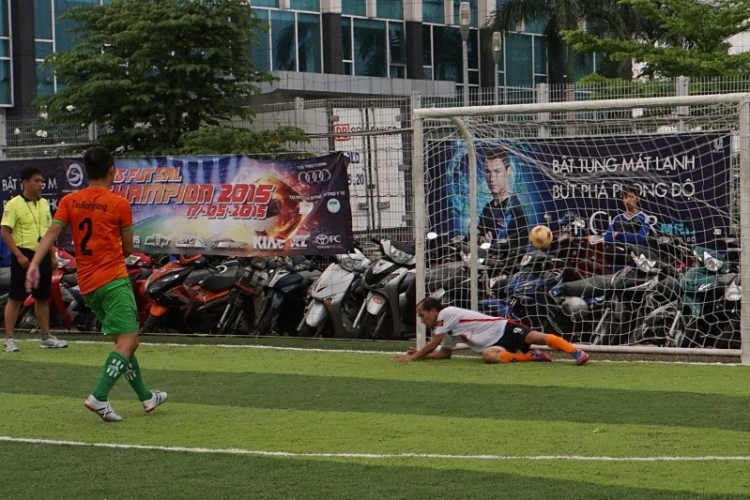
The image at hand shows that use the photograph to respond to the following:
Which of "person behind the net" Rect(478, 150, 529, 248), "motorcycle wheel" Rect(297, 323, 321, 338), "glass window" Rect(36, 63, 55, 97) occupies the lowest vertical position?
"motorcycle wheel" Rect(297, 323, 321, 338)

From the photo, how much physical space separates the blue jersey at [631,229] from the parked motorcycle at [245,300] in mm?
4379

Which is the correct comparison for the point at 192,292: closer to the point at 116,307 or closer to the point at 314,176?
the point at 314,176

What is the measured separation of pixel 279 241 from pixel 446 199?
220cm

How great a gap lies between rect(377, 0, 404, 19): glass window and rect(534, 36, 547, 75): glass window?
21.6 ft

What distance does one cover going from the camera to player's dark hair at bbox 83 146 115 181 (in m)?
9.20

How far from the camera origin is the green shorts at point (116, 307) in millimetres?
9219

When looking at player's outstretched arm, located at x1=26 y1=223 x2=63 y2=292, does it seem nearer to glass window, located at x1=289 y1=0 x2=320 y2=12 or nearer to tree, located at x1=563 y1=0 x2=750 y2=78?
tree, located at x1=563 y1=0 x2=750 y2=78

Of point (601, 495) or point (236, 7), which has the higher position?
point (236, 7)

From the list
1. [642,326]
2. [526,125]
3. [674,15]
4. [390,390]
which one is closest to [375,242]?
[526,125]

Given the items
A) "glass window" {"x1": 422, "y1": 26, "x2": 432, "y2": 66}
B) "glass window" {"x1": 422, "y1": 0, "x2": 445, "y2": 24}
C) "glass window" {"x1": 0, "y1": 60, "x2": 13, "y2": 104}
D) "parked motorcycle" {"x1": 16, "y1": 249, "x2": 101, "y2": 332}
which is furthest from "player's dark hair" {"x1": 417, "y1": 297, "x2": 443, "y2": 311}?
"glass window" {"x1": 422, "y1": 0, "x2": 445, "y2": 24}

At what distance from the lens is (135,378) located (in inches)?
367

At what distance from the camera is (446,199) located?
14.7 metres

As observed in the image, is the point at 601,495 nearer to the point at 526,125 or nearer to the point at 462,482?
the point at 462,482

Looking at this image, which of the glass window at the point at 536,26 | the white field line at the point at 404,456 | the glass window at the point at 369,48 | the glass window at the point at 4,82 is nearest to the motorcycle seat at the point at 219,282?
the white field line at the point at 404,456
